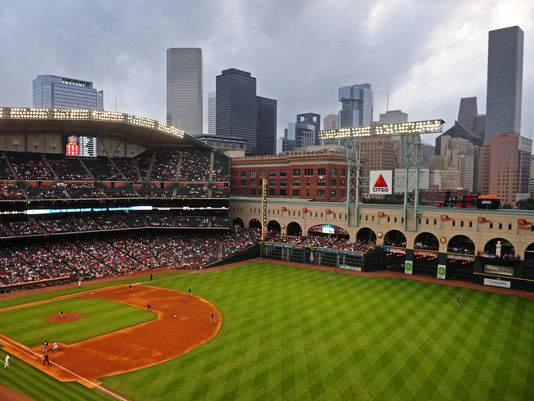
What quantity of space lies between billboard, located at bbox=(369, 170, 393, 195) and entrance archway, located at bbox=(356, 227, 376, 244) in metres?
11.8

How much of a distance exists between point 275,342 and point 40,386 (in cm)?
1959

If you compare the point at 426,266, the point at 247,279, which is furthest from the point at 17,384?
the point at 426,266

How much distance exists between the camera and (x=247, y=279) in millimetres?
66438

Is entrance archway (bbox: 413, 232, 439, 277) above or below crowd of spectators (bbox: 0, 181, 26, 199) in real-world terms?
below

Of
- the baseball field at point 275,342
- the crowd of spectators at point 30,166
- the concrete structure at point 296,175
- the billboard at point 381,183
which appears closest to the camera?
the baseball field at point 275,342

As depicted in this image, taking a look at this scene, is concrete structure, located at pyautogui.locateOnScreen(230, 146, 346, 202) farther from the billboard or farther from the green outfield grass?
the green outfield grass

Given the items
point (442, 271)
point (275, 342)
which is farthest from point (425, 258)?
point (275, 342)

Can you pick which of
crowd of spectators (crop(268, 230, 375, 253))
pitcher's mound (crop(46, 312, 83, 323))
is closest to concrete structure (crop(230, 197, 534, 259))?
crowd of spectators (crop(268, 230, 375, 253))

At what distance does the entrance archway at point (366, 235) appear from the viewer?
275 ft

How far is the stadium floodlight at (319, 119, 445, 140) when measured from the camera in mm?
67125

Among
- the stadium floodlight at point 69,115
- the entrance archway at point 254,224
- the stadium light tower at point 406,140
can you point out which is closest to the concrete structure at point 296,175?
the entrance archway at point 254,224

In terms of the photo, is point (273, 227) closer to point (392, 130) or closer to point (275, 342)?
point (392, 130)

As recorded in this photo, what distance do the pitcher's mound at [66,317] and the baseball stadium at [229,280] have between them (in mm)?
523

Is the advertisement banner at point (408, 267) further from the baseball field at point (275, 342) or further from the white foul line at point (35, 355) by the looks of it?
the white foul line at point (35, 355)
